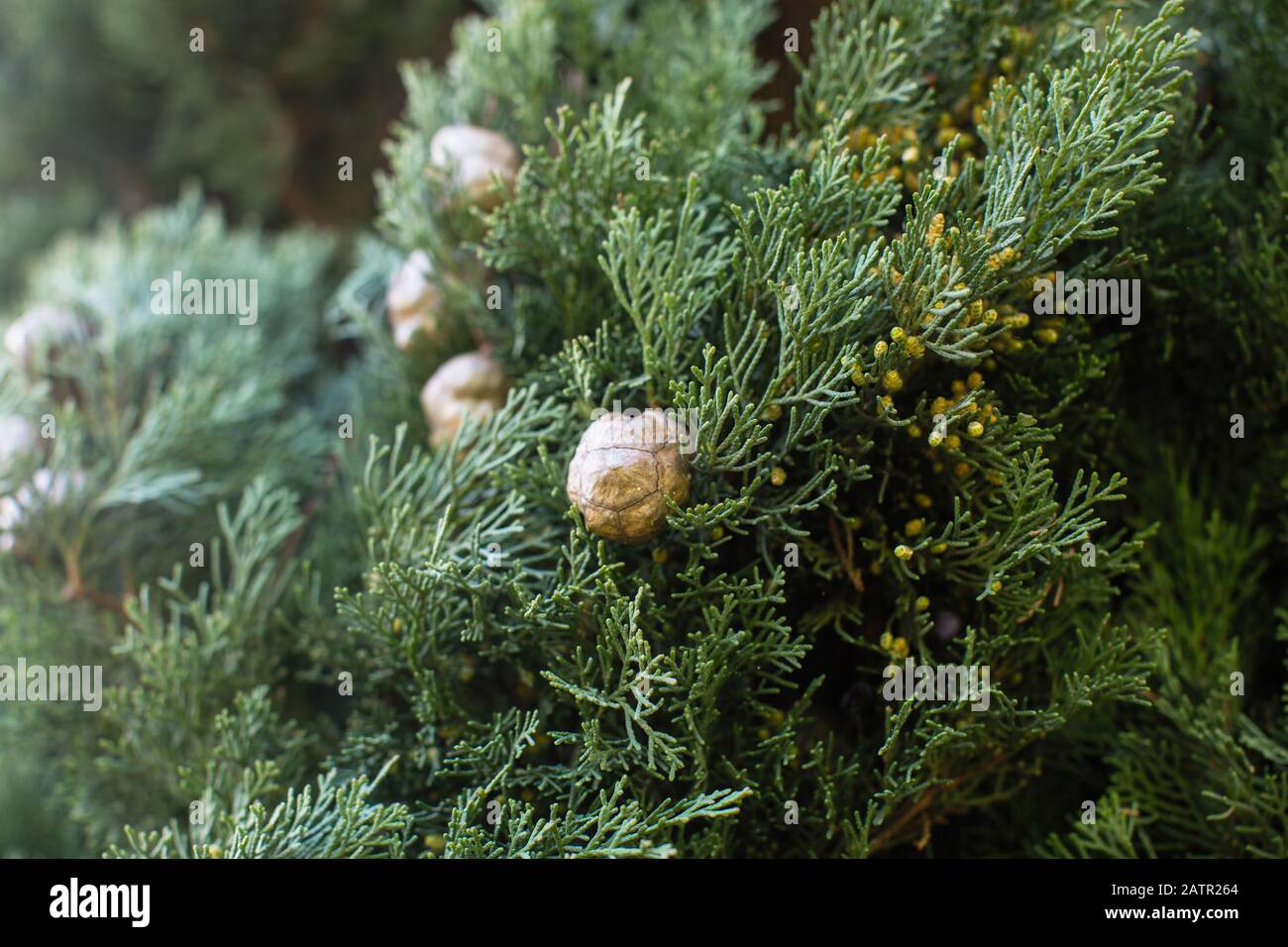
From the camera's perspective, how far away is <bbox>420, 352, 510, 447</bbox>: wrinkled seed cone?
0.63 metres

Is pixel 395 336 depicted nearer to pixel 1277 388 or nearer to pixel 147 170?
pixel 1277 388

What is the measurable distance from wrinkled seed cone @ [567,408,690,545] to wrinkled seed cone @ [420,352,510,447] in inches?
6.1

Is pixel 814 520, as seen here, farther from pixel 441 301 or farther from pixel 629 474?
pixel 441 301

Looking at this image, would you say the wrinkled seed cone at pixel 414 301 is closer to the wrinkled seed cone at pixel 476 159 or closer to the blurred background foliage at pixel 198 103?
the wrinkled seed cone at pixel 476 159

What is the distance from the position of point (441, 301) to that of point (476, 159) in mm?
100

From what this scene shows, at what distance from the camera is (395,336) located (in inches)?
28.5

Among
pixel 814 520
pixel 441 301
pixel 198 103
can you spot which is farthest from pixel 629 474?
pixel 198 103

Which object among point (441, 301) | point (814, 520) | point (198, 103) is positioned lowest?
point (814, 520)

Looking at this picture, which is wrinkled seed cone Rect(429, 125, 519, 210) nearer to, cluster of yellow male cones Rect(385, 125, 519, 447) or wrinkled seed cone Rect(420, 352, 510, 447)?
cluster of yellow male cones Rect(385, 125, 519, 447)

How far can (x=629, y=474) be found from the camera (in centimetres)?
47

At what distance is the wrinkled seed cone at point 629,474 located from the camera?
18.7 inches

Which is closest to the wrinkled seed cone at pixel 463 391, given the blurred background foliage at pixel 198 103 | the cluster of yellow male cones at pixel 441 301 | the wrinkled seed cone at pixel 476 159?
the cluster of yellow male cones at pixel 441 301
